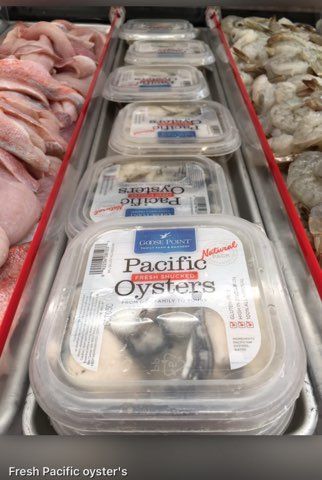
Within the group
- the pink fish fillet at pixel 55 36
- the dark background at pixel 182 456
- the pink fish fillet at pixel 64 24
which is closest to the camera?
the dark background at pixel 182 456

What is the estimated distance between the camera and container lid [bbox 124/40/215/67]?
2.64m

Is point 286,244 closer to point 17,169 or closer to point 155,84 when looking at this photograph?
point 17,169

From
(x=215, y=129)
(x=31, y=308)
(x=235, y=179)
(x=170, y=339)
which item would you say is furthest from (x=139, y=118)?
(x=170, y=339)

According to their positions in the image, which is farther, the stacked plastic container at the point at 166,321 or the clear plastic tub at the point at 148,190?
the clear plastic tub at the point at 148,190

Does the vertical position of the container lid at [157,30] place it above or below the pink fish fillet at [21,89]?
below

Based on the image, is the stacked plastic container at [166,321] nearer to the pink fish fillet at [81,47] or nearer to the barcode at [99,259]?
the barcode at [99,259]

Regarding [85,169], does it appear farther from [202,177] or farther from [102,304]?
[102,304]

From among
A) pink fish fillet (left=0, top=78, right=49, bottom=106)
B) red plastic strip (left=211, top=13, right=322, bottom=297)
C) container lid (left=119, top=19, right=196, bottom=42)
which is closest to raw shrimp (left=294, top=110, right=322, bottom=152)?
red plastic strip (left=211, top=13, right=322, bottom=297)

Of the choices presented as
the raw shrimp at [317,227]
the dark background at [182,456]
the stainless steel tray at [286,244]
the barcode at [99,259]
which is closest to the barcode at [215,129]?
the stainless steel tray at [286,244]

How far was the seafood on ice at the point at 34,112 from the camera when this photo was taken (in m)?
1.38

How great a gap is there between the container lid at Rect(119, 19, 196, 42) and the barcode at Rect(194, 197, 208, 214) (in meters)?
1.93

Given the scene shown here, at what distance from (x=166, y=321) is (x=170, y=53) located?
7.04 feet

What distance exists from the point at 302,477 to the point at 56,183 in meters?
1.07

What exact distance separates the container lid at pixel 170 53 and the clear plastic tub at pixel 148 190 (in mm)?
1148
